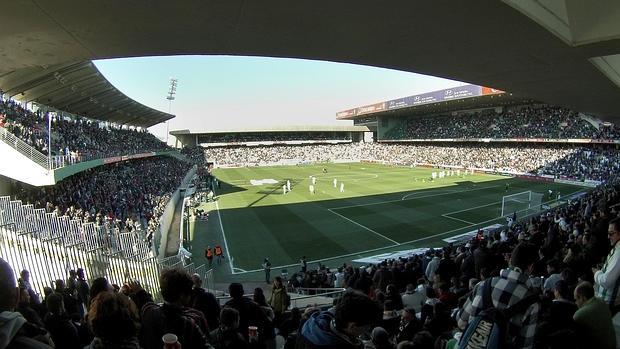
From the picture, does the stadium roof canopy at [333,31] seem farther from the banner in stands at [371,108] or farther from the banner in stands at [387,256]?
the banner in stands at [371,108]

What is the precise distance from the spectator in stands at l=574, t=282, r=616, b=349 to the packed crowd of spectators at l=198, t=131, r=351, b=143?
300 ft

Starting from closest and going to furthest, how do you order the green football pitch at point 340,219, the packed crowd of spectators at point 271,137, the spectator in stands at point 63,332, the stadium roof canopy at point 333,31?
the spectator in stands at point 63,332 → the stadium roof canopy at point 333,31 → the green football pitch at point 340,219 → the packed crowd of spectators at point 271,137

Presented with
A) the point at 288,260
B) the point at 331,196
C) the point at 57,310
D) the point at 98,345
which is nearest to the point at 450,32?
the point at 98,345

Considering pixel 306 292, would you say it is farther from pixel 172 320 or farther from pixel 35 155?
pixel 35 155

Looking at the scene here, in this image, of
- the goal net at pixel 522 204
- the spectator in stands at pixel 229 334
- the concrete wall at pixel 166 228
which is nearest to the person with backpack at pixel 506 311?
the spectator in stands at pixel 229 334

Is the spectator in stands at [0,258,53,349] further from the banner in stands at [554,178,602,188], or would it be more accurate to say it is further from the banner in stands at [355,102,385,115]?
the banner in stands at [355,102,385,115]

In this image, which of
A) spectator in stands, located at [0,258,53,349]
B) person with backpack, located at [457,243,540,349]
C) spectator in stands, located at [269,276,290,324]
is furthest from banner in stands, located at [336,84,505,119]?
spectator in stands, located at [0,258,53,349]

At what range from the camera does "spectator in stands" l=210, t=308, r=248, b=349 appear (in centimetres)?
328

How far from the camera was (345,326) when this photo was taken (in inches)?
93.1

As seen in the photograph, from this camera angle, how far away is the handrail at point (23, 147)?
49.4 ft

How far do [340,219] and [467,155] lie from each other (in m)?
43.9

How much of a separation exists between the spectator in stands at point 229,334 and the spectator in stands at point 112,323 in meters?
1.06

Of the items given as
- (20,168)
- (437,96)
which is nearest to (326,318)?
(20,168)

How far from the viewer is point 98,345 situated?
90.2 inches
